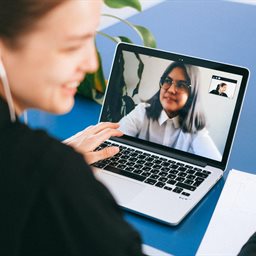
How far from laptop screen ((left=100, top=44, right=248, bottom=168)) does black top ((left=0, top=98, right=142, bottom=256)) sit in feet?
1.82

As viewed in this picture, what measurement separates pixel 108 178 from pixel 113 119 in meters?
0.20

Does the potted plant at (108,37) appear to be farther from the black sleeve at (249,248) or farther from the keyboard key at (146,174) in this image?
the black sleeve at (249,248)

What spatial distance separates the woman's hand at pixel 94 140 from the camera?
3.49 feet

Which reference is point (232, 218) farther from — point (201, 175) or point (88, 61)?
point (88, 61)

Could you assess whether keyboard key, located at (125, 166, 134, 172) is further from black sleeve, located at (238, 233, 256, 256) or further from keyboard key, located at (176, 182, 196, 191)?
black sleeve, located at (238, 233, 256, 256)

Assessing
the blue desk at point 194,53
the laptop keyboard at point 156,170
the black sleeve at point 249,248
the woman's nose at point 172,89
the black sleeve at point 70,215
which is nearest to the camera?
the black sleeve at point 70,215

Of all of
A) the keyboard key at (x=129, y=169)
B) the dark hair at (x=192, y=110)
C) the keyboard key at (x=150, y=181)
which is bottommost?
the keyboard key at (x=129, y=169)

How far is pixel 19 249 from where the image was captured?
53 centimetres

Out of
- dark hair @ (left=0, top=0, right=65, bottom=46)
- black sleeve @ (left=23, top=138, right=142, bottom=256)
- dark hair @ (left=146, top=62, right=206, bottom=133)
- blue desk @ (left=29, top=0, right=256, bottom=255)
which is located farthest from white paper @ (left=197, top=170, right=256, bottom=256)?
dark hair @ (left=0, top=0, right=65, bottom=46)

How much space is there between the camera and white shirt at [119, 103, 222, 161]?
3.50 feet

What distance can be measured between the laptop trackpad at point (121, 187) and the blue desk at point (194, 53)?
0.04m

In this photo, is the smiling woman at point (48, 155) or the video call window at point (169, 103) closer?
the smiling woman at point (48, 155)

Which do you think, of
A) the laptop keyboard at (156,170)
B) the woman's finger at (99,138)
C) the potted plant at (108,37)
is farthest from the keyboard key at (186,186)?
the potted plant at (108,37)

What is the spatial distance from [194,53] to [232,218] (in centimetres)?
71
